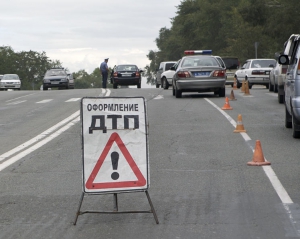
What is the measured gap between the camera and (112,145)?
24.7ft

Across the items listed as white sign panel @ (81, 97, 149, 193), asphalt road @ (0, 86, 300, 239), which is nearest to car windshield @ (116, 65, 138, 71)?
asphalt road @ (0, 86, 300, 239)

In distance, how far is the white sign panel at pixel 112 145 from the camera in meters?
7.48

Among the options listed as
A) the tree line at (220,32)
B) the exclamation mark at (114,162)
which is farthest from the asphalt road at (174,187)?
the tree line at (220,32)

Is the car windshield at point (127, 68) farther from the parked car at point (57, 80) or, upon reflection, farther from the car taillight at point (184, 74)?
the car taillight at point (184, 74)

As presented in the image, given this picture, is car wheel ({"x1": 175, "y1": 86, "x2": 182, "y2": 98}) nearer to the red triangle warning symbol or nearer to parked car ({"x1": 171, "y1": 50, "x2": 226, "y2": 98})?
parked car ({"x1": 171, "y1": 50, "x2": 226, "y2": 98})

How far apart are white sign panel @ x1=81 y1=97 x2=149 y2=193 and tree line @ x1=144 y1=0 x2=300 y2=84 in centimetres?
3964

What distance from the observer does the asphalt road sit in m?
7.15

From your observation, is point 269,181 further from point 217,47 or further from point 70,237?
point 217,47

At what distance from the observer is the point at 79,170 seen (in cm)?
1104

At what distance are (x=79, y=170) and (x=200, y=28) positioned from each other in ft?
309

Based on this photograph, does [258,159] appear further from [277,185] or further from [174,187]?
[174,187]

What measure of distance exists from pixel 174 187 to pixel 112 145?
6.86 ft

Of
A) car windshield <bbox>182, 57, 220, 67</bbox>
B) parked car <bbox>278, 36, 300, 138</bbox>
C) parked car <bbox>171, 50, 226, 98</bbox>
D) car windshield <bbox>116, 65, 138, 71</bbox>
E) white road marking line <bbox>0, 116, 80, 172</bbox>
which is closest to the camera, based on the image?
white road marking line <bbox>0, 116, 80, 172</bbox>

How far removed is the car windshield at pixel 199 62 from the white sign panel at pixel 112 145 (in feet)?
67.3
